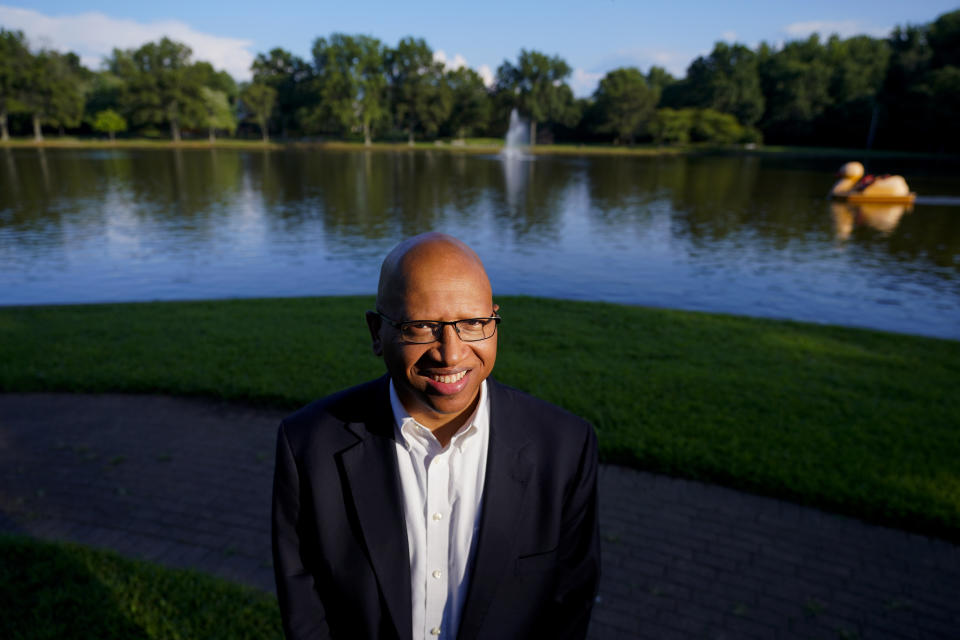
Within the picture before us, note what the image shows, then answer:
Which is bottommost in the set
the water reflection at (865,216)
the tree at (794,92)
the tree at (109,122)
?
the water reflection at (865,216)

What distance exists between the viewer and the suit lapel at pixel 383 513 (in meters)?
1.89

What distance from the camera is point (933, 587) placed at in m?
3.91

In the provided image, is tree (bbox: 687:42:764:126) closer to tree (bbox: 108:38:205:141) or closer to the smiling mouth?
tree (bbox: 108:38:205:141)

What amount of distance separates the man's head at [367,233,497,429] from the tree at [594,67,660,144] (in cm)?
8533

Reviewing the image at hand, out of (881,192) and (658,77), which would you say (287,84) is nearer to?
(658,77)

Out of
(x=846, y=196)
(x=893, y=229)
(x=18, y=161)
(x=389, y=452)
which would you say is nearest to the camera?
(x=389, y=452)

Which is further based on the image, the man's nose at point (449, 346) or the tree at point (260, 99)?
the tree at point (260, 99)

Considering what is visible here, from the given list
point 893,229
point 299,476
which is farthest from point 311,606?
point 893,229

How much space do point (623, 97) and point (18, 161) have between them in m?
66.7

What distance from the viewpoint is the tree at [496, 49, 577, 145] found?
87.4m

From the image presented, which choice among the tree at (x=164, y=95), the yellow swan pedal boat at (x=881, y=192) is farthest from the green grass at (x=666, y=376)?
the tree at (x=164, y=95)

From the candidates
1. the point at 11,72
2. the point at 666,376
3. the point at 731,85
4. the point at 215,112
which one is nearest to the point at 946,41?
the point at 731,85

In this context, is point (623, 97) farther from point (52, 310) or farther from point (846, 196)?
point (52, 310)

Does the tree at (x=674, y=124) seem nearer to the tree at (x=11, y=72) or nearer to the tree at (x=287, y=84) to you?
the tree at (x=287, y=84)
